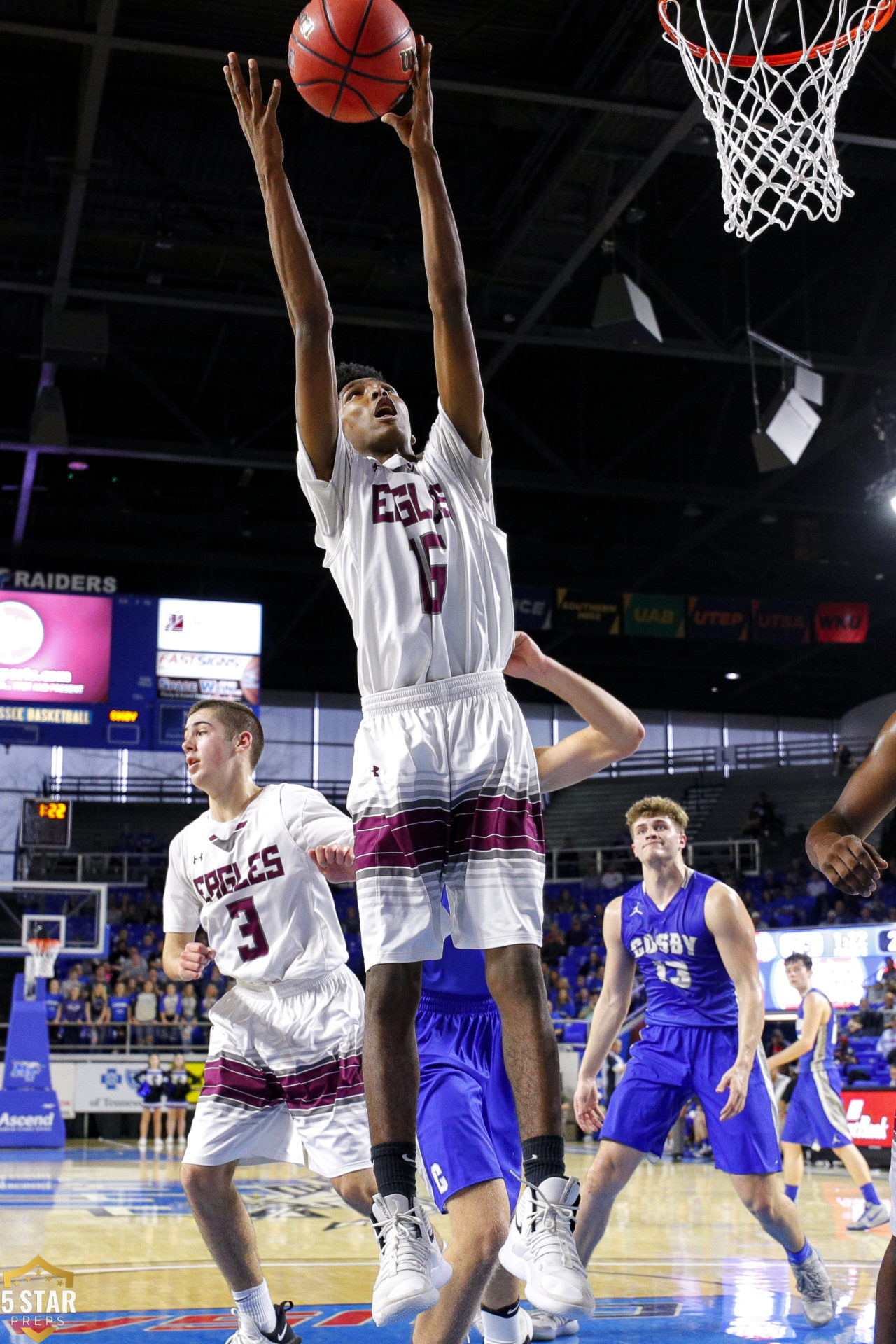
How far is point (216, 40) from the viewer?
35.3 ft

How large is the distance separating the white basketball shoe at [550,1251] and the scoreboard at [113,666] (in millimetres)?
12708

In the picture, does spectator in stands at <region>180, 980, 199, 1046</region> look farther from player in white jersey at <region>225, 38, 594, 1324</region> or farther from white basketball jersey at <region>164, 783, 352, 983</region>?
player in white jersey at <region>225, 38, 594, 1324</region>

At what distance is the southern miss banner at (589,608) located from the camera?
2144 centimetres

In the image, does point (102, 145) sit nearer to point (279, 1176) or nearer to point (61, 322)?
point (61, 322)

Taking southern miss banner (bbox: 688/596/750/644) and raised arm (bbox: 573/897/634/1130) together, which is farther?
southern miss banner (bbox: 688/596/750/644)

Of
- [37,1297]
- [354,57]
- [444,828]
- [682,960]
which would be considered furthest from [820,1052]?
[354,57]

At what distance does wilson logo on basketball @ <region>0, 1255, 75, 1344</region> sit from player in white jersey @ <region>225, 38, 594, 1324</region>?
2.95 meters

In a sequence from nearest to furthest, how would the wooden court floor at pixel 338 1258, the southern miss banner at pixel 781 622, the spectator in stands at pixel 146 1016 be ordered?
the wooden court floor at pixel 338 1258
the spectator in stands at pixel 146 1016
the southern miss banner at pixel 781 622

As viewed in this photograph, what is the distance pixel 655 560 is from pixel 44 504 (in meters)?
9.90

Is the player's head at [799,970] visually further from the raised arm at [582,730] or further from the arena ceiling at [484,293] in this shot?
the raised arm at [582,730]

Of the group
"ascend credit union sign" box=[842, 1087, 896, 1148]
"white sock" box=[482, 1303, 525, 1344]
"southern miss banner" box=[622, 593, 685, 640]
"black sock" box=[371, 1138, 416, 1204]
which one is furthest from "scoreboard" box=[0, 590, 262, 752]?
"black sock" box=[371, 1138, 416, 1204]

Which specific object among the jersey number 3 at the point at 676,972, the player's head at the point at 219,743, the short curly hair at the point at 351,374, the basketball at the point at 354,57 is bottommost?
the jersey number 3 at the point at 676,972

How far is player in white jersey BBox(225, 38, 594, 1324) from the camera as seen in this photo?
3.23m

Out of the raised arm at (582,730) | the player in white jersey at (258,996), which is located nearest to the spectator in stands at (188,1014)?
the player in white jersey at (258,996)
